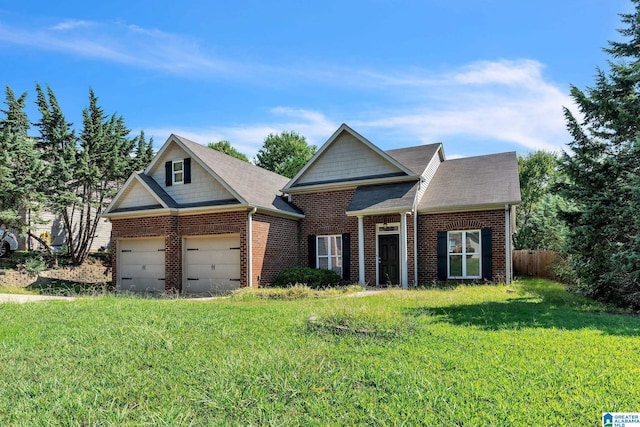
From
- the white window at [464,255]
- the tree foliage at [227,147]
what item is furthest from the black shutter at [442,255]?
the tree foliage at [227,147]

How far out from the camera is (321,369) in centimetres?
488

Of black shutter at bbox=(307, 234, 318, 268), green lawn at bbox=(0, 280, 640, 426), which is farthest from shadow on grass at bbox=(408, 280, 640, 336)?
black shutter at bbox=(307, 234, 318, 268)

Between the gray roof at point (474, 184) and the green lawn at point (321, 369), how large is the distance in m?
7.69

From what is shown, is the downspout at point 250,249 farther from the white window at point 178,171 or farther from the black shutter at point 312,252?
the white window at point 178,171

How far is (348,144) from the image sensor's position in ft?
60.0

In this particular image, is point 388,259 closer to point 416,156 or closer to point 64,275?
point 416,156

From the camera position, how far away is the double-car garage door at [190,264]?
1655cm

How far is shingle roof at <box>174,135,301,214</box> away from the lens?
16.6m

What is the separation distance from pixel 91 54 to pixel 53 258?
42.8 ft

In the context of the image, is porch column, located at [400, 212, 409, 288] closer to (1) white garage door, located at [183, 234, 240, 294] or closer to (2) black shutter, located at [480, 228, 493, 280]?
(2) black shutter, located at [480, 228, 493, 280]

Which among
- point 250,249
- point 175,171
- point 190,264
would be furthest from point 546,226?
point 175,171

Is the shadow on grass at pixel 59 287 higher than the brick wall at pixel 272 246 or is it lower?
lower

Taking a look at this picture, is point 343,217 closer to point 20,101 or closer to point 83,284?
point 83,284
